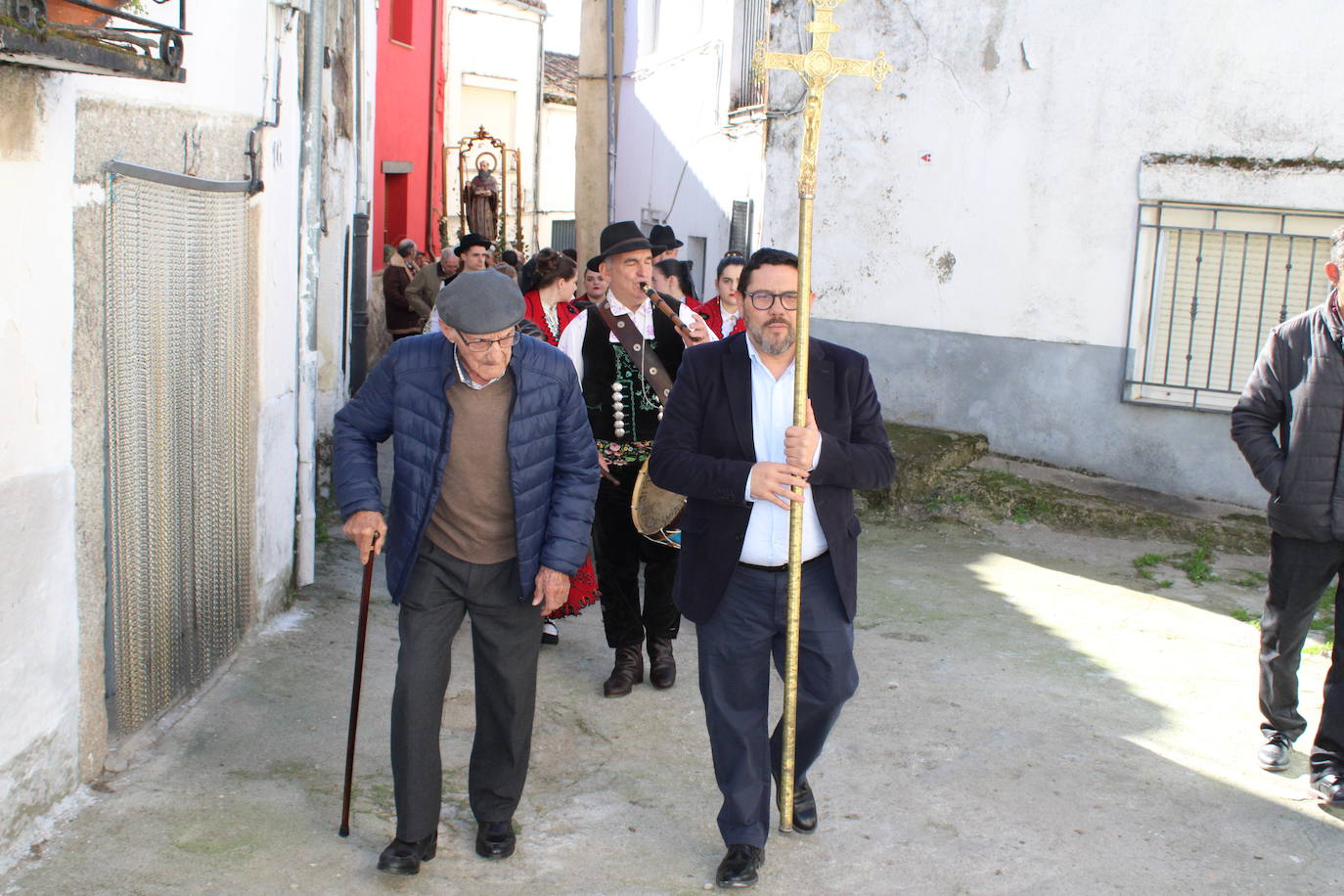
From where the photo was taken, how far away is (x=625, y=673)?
573 cm

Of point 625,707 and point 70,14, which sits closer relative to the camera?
point 70,14

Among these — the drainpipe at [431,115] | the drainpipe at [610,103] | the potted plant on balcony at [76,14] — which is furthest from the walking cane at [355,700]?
the drainpipe at [431,115]

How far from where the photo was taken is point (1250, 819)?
15.3 ft

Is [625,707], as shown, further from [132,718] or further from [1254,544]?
[1254,544]

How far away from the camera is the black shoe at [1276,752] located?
506 centimetres

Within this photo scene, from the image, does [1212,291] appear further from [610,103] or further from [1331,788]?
[610,103]

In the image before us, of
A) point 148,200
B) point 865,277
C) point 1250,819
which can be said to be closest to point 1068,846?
point 1250,819

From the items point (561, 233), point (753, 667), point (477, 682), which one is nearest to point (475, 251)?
point (477, 682)

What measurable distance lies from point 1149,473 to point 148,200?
→ 22.8ft

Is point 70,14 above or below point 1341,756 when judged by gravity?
above

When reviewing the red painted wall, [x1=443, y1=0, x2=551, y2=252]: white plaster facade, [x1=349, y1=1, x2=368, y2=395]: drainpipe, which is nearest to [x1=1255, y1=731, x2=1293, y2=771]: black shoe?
[x1=349, y1=1, x2=368, y2=395]: drainpipe

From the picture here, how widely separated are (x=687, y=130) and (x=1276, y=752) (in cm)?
1095

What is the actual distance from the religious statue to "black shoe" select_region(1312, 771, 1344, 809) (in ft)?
56.2

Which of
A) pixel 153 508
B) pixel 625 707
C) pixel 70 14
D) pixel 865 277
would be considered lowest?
pixel 625 707
